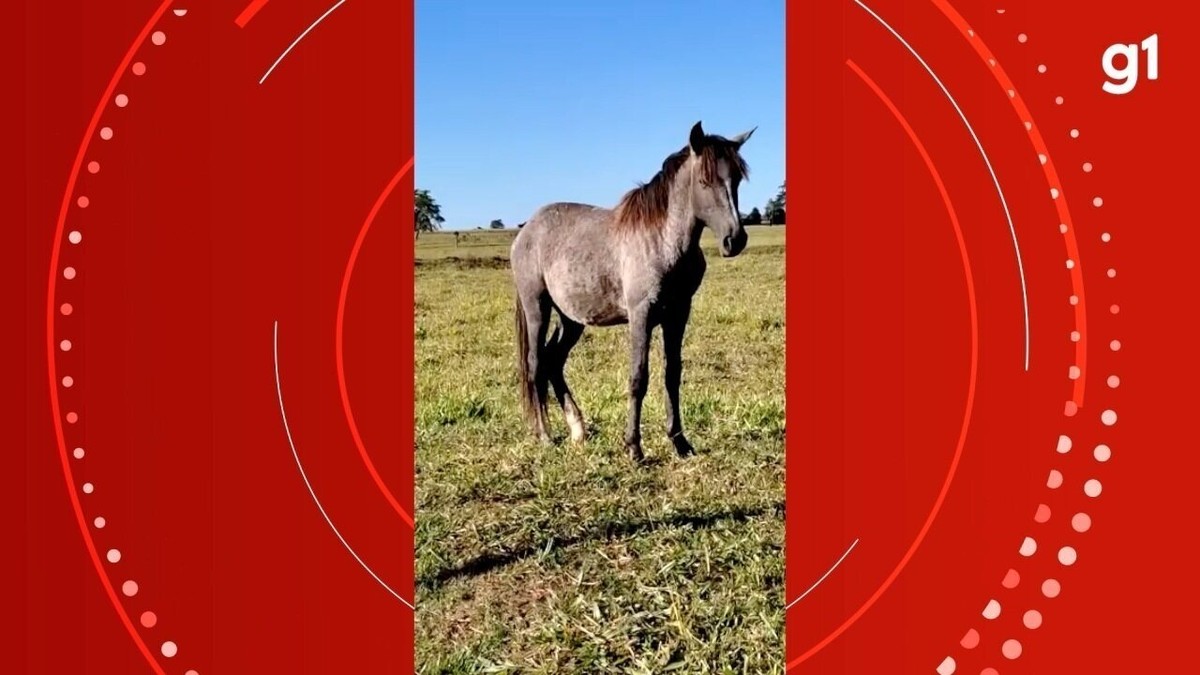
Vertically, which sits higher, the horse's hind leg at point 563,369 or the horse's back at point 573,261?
the horse's back at point 573,261

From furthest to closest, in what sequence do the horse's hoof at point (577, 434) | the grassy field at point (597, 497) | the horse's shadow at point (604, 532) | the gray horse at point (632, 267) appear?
the horse's hoof at point (577, 434)
the gray horse at point (632, 267)
the horse's shadow at point (604, 532)
the grassy field at point (597, 497)

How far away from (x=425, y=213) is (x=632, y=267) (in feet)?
3.93

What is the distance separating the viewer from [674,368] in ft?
12.1

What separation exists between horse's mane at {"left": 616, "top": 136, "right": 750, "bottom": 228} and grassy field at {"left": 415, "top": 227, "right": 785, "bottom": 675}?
1.17 feet

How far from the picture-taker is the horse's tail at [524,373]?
4266 millimetres

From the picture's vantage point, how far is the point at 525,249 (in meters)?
4.54

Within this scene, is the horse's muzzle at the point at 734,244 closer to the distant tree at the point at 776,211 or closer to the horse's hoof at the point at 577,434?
the distant tree at the point at 776,211

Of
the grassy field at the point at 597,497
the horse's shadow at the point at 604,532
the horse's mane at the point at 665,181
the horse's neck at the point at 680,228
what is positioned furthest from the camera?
the horse's neck at the point at 680,228

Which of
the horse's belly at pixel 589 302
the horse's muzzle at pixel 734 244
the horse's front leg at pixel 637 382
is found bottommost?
the horse's front leg at pixel 637 382

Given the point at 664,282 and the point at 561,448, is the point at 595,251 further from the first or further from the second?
the point at 561,448
